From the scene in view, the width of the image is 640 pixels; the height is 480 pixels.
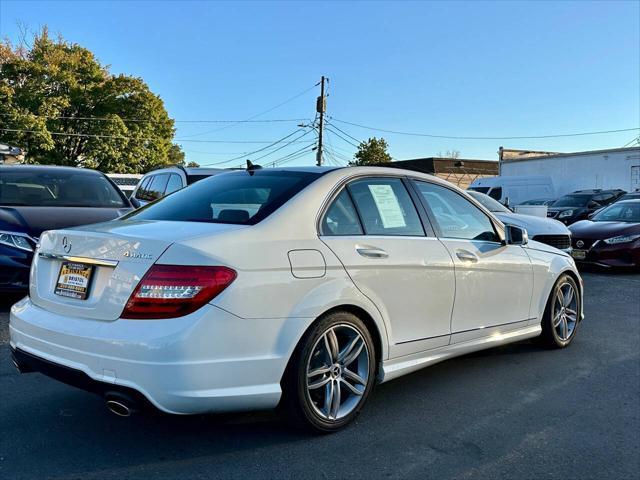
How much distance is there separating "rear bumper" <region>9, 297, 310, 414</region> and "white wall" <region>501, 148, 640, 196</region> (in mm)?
25001

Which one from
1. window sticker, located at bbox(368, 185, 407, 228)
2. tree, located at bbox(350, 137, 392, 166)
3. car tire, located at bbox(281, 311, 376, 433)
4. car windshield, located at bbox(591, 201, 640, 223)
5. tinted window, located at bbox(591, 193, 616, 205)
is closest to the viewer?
car tire, located at bbox(281, 311, 376, 433)

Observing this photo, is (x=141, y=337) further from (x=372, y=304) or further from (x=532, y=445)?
(x=532, y=445)

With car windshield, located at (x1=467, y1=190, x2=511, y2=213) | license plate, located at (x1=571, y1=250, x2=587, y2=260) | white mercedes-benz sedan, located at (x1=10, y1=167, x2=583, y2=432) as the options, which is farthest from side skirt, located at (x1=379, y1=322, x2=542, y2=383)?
license plate, located at (x1=571, y1=250, x2=587, y2=260)

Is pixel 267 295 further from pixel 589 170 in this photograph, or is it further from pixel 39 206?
pixel 589 170

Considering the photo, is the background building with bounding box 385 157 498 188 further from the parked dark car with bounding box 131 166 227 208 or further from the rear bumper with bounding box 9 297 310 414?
the rear bumper with bounding box 9 297 310 414

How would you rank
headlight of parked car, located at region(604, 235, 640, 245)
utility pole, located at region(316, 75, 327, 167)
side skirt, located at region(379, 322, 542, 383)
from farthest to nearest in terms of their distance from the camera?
1. utility pole, located at region(316, 75, 327, 167)
2. headlight of parked car, located at region(604, 235, 640, 245)
3. side skirt, located at region(379, 322, 542, 383)

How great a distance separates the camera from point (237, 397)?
296 centimetres

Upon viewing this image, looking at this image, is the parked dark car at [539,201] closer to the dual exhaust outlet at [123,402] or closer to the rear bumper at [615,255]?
the rear bumper at [615,255]

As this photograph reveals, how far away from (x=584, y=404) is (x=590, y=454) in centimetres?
84

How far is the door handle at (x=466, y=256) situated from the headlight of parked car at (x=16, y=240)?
4.45 metres

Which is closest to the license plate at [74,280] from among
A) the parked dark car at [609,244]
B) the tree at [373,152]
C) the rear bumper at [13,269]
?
the rear bumper at [13,269]

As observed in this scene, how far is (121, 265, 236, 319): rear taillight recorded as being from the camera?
2811 mm

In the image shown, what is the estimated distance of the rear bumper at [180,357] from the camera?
2.76 meters

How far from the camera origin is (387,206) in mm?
3951
